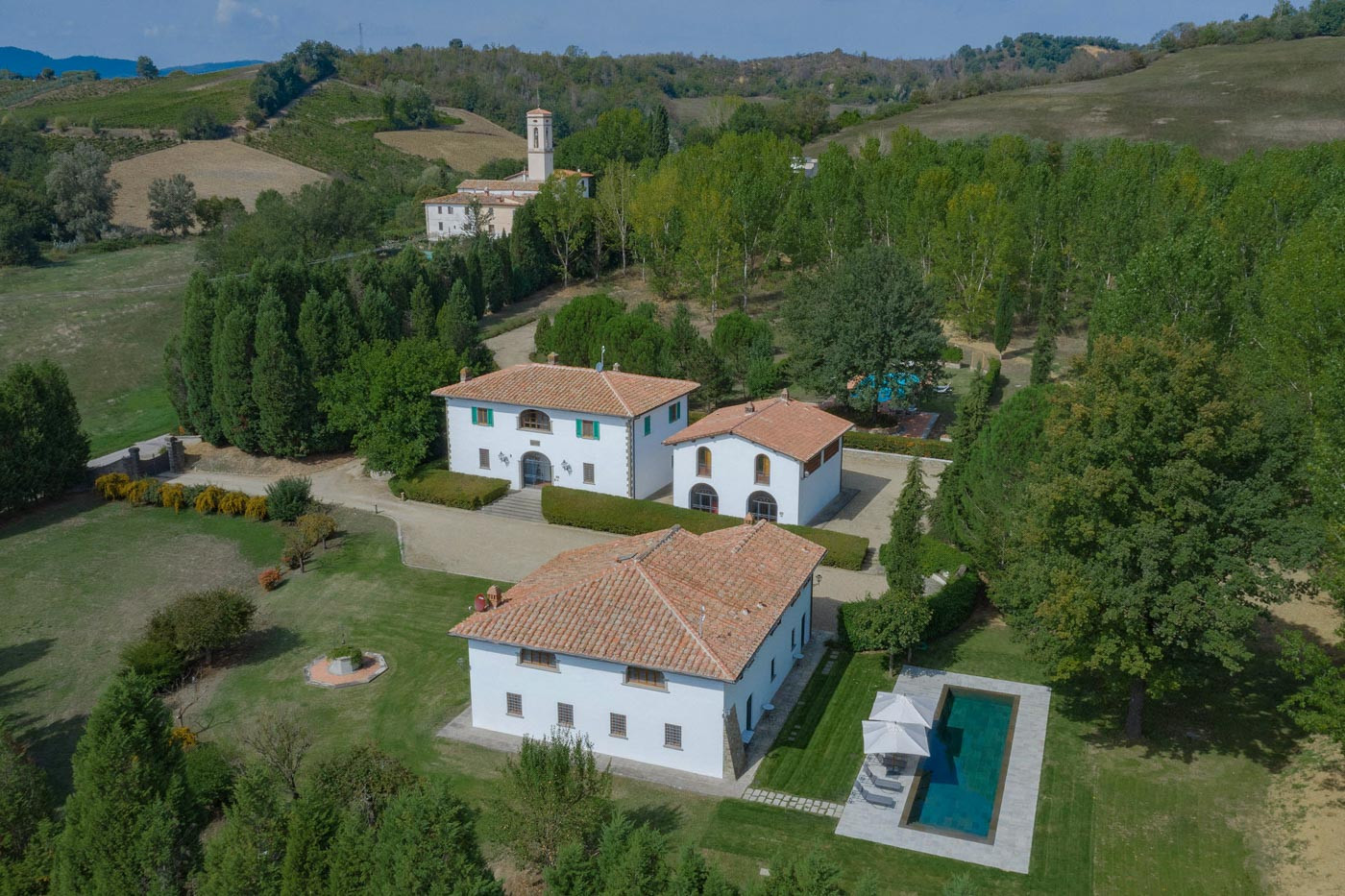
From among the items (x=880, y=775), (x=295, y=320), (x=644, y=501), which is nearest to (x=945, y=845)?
(x=880, y=775)

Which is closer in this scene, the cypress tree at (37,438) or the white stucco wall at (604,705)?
the white stucco wall at (604,705)

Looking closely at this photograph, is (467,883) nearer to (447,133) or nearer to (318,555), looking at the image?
(318,555)

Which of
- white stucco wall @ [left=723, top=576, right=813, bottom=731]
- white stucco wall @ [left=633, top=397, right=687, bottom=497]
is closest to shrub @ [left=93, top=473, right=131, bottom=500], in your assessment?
white stucco wall @ [left=633, top=397, right=687, bottom=497]

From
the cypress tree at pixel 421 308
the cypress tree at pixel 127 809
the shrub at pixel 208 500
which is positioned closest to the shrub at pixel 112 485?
the shrub at pixel 208 500

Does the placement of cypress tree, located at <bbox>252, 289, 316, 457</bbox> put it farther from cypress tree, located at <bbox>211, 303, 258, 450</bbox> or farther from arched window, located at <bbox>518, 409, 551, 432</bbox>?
arched window, located at <bbox>518, 409, 551, 432</bbox>

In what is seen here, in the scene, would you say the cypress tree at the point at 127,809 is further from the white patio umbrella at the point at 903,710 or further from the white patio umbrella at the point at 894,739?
the white patio umbrella at the point at 903,710

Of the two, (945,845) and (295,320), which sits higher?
(295,320)

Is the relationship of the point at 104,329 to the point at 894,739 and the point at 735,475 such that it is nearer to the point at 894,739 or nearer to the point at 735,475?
the point at 735,475
